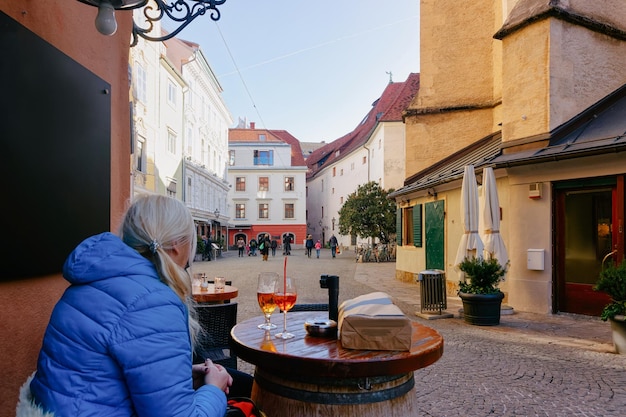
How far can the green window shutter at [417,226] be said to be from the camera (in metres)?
14.0

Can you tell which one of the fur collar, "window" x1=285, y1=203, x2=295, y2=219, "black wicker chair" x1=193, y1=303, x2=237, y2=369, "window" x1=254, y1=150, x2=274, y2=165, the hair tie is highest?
"window" x1=254, y1=150, x2=274, y2=165

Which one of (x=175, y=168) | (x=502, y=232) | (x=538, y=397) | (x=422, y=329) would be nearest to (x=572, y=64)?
(x=502, y=232)

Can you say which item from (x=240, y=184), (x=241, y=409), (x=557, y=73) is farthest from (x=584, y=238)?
(x=240, y=184)

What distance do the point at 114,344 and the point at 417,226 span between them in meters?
13.4

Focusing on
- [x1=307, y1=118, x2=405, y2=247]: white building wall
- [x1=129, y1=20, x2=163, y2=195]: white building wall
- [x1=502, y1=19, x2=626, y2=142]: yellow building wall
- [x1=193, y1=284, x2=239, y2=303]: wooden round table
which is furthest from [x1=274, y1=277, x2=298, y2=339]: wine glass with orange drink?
[x1=307, y1=118, x2=405, y2=247]: white building wall

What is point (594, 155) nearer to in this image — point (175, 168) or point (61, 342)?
point (61, 342)

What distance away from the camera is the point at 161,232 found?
5.00 feet

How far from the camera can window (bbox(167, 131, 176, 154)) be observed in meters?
25.6

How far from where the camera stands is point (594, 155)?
7.88 metres

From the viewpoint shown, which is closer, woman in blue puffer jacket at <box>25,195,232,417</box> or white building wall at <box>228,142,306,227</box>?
woman in blue puffer jacket at <box>25,195,232,417</box>

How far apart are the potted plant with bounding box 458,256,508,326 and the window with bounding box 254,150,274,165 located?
140 ft

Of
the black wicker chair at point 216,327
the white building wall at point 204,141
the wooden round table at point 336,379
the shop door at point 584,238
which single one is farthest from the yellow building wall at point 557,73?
the white building wall at point 204,141

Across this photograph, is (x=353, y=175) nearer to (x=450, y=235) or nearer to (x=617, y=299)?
(x=450, y=235)

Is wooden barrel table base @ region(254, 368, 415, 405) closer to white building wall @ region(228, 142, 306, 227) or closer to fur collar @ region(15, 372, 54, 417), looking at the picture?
fur collar @ region(15, 372, 54, 417)
